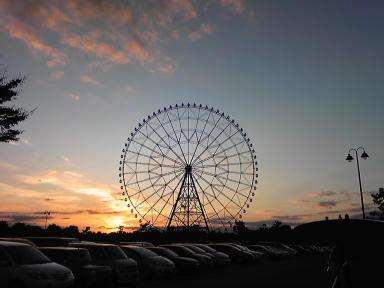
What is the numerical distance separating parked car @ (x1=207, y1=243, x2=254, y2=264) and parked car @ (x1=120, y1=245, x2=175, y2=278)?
10.4 metres

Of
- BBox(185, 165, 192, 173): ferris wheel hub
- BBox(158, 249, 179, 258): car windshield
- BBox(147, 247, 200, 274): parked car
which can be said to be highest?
BBox(185, 165, 192, 173): ferris wheel hub

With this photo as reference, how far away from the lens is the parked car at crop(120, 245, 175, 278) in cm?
1833

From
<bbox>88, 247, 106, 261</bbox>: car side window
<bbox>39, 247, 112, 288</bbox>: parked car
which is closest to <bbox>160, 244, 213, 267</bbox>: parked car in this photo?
<bbox>88, 247, 106, 261</bbox>: car side window

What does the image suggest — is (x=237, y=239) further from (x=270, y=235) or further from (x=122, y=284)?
(x=122, y=284)

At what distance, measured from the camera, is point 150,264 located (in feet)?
60.4

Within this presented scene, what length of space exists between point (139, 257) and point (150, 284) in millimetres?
2165

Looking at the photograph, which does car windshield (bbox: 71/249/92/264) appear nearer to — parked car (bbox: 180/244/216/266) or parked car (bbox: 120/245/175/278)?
parked car (bbox: 120/245/175/278)

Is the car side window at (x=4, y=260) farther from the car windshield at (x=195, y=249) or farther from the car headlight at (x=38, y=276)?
the car windshield at (x=195, y=249)

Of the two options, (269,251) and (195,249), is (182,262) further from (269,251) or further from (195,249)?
(269,251)

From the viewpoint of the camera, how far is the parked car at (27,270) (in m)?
11.1

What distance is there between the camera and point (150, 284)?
16672mm

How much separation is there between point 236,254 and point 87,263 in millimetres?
15734

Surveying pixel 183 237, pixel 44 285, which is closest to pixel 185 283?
pixel 44 285

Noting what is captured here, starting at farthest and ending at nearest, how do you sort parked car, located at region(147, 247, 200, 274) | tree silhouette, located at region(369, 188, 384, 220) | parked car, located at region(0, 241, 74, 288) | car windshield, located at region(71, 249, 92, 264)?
tree silhouette, located at region(369, 188, 384, 220), parked car, located at region(147, 247, 200, 274), car windshield, located at region(71, 249, 92, 264), parked car, located at region(0, 241, 74, 288)
